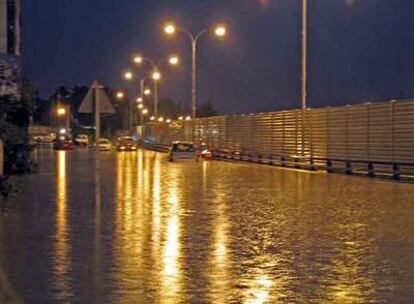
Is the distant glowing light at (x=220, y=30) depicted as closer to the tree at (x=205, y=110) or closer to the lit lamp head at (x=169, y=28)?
the lit lamp head at (x=169, y=28)

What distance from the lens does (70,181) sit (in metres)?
34.2

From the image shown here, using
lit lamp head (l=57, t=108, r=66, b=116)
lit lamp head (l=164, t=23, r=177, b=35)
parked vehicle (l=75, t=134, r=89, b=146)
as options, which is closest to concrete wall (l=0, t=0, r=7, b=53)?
lit lamp head (l=164, t=23, r=177, b=35)

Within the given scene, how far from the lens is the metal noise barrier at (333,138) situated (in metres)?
37.6

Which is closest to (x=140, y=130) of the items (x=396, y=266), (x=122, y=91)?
(x=122, y=91)

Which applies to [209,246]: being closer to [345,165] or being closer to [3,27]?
[345,165]

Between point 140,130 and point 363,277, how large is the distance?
107m

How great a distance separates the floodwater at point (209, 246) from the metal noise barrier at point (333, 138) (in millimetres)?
10092

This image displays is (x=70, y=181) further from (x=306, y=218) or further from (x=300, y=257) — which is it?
(x=300, y=257)

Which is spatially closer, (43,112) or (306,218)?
(306,218)

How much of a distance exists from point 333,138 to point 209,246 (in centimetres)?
3161

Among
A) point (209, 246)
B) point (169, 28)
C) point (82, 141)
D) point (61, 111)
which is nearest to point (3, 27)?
point (169, 28)

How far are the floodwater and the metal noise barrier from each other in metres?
10.1

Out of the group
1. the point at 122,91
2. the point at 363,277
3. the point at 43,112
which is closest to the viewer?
the point at 363,277

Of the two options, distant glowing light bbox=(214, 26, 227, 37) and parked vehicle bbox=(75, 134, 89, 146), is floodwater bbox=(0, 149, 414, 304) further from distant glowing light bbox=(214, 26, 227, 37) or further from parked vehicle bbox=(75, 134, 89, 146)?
parked vehicle bbox=(75, 134, 89, 146)
